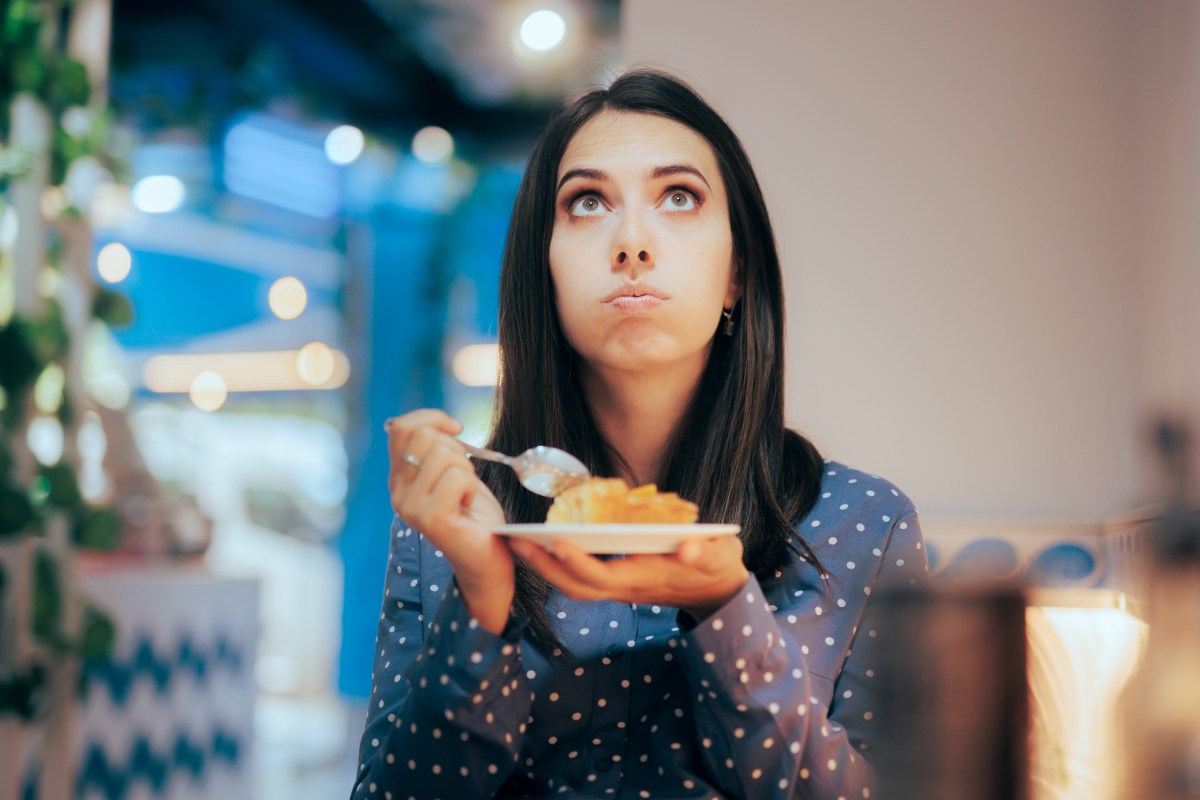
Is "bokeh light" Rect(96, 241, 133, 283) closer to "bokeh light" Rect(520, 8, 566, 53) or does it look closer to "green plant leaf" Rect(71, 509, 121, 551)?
"bokeh light" Rect(520, 8, 566, 53)

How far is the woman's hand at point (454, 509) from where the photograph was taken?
1106 mm

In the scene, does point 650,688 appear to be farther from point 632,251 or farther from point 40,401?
point 40,401

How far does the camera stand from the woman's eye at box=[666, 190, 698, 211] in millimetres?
1457

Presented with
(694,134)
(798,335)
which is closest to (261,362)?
(798,335)

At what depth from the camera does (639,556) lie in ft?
3.38

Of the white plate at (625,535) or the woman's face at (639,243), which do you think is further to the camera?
the woman's face at (639,243)

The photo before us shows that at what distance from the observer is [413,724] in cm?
120

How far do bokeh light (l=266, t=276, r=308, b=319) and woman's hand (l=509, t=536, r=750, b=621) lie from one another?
7042 millimetres

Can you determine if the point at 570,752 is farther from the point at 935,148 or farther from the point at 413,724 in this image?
the point at 935,148

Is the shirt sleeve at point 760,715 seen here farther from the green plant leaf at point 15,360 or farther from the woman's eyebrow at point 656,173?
the green plant leaf at point 15,360

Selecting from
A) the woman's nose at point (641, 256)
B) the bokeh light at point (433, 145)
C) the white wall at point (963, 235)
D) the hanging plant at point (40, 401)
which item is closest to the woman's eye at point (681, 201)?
the woman's nose at point (641, 256)

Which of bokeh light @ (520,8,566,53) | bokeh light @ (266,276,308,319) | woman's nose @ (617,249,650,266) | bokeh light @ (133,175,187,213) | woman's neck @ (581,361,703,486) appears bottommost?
woman's neck @ (581,361,703,486)

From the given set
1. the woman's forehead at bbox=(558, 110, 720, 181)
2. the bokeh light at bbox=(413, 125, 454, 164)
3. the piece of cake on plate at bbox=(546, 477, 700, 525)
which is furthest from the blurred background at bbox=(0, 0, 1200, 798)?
the bokeh light at bbox=(413, 125, 454, 164)

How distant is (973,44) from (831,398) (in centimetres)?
95
